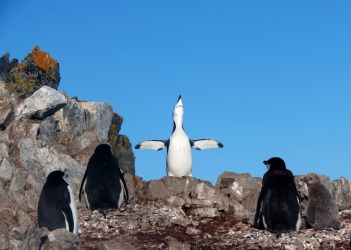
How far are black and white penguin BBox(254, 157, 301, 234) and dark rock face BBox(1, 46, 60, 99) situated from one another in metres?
8.12

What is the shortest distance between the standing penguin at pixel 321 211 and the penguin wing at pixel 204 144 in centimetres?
522

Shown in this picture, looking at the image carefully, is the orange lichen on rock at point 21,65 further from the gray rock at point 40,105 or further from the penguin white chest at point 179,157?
the penguin white chest at point 179,157

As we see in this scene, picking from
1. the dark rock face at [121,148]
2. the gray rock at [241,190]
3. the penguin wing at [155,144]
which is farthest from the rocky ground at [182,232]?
the dark rock face at [121,148]

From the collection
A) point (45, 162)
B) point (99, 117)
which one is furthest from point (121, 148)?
point (45, 162)

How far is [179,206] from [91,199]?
1.90 m

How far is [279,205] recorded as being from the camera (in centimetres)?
1289

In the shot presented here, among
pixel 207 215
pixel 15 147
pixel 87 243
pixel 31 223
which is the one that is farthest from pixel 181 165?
pixel 31 223

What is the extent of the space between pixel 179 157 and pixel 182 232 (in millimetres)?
4304

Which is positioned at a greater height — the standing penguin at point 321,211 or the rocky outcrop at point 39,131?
the rocky outcrop at point 39,131

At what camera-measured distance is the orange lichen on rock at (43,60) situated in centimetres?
1981

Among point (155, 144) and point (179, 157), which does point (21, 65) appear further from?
point (179, 157)

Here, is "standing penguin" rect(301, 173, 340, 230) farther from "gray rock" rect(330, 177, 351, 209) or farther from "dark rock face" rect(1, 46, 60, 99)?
"dark rock face" rect(1, 46, 60, 99)

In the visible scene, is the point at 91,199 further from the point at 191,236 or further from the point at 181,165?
the point at 181,165

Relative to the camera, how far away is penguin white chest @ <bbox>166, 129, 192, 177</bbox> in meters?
17.5
